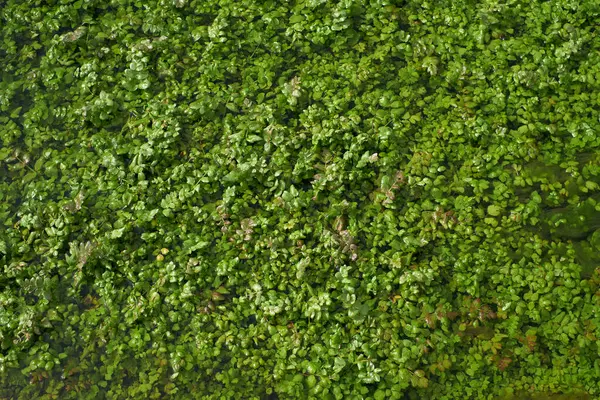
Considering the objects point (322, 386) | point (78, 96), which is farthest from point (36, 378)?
point (78, 96)

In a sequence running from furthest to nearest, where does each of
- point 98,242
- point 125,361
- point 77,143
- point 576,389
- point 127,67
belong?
1. point 127,67
2. point 77,143
3. point 98,242
4. point 125,361
5. point 576,389

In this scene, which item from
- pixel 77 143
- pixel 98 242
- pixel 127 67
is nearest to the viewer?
pixel 98 242

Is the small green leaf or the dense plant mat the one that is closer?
the dense plant mat

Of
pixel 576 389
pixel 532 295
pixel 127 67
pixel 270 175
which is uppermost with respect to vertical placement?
pixel 127 67

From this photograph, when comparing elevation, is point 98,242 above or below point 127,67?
below

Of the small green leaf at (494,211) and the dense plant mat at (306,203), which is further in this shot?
the small green leaf at (494,211)

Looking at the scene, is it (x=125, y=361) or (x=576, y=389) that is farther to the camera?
(x=125, y=361)

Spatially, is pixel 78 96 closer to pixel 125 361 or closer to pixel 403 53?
pixel 125 361

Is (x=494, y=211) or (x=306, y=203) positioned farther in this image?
(x=306, y=203)
